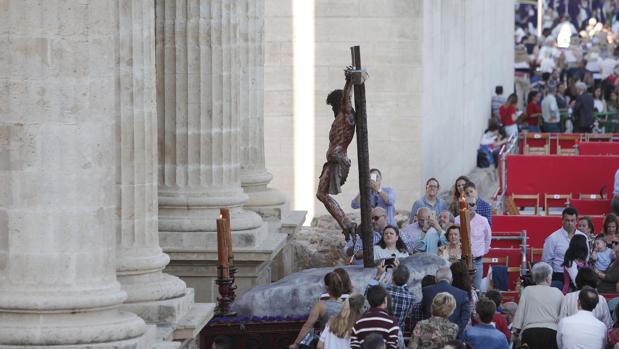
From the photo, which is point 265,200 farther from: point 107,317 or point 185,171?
point 107,317

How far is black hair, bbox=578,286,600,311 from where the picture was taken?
16719 mm

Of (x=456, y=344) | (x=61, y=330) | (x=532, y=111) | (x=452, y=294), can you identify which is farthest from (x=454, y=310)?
(x=532, y=111)

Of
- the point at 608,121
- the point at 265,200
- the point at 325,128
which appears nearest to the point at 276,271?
the point at 265,200

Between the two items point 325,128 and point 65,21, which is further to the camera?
point 325,128

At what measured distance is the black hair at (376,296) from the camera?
15398 millimetres

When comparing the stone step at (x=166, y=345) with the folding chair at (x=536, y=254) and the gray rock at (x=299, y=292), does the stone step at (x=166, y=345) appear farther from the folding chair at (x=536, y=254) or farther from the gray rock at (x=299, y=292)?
the folding chair at (x=536, y=254)

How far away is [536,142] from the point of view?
113 feet

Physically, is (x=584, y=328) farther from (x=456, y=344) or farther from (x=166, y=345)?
(x=166, y=345)

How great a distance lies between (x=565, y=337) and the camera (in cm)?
1670

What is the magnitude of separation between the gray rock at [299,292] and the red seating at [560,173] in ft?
31.4

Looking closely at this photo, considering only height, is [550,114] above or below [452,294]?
above

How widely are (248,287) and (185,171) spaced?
1.32 m

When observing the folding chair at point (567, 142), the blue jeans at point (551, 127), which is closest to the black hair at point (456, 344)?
the folding chair at point (567, 142)

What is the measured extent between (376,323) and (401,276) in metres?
1.27
